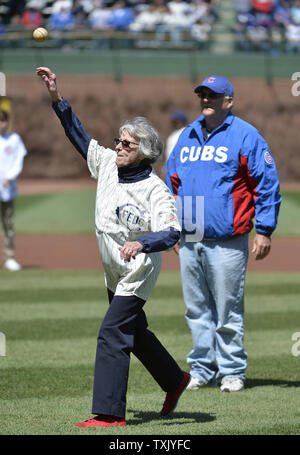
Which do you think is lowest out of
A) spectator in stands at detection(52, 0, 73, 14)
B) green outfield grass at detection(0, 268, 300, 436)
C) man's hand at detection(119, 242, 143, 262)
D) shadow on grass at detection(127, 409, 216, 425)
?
green outfield grass at detection(0, 268, 300, 436)

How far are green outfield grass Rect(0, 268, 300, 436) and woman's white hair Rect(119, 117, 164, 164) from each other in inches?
65.1

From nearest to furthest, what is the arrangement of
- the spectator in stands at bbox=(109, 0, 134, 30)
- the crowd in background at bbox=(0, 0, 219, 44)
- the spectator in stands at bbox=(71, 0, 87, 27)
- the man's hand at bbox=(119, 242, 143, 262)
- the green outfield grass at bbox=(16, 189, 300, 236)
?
the man's hand at bbox=(119, 242, 143, 262) < the green outfield grass at bbox=(16, 189, 300, 236) < the crowd in background at bbox=(0, 0, 219, 44) < the spectator in stands at bbox=(71, 0, 87, 27) < the spectator in stands at bbox=(109, 0, 134, 30)

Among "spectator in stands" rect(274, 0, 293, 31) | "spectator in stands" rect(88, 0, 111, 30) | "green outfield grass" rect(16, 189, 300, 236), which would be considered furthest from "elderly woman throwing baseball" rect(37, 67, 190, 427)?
"spectator in stands" rect(274, 0, 293, 31)

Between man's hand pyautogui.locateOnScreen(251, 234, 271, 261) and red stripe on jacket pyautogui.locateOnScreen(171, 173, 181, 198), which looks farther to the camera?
red stripe on jacket pyautogui.locateOnScreen(171, 173, 181, 198)

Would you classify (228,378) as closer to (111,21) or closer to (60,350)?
(60,350)

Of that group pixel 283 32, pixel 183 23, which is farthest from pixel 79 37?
pixel 283 32

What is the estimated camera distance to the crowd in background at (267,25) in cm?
2881

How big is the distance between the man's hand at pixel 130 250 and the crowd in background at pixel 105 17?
23.9 metres

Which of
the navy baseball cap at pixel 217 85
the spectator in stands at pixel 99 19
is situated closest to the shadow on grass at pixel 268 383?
the navy baseball cap at pixel 217 85

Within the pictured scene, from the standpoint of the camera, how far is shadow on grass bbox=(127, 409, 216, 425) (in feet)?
18.0

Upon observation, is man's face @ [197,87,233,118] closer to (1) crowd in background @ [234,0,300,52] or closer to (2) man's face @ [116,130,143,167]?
(2) man's face @ [116,130,143,167]

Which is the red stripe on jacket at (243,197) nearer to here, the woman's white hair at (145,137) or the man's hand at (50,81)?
the woman's white hair at (145,137)

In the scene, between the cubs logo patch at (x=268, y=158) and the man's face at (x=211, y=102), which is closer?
the cubs logo patch at (x=268, y=158)
